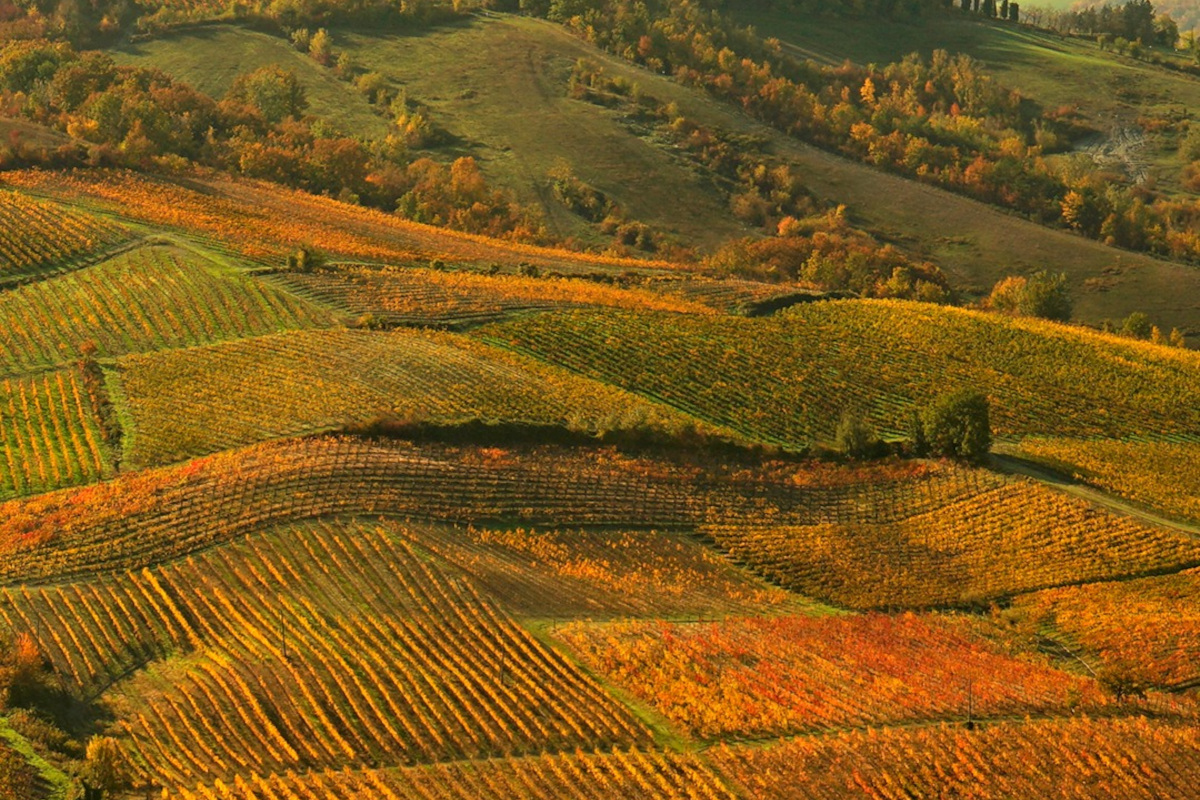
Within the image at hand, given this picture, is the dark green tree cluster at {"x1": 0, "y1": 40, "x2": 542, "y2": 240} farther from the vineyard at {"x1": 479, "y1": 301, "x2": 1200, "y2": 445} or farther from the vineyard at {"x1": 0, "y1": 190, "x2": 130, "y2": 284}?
the vineyard at {"x1": 479, "y1": 301, "x2": 1200, "y2": 445}

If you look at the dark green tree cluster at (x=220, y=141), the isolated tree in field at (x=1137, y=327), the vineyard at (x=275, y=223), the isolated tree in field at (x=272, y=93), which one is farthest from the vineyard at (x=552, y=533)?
the isolated tree in field at (x=272, y=93)

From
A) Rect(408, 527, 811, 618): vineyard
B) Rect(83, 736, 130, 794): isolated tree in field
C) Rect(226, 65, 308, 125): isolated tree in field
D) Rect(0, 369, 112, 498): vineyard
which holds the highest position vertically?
Rect(226, 65, 308, 125): isolated tree in field

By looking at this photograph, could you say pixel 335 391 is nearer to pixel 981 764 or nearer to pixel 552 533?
pixel 552 533

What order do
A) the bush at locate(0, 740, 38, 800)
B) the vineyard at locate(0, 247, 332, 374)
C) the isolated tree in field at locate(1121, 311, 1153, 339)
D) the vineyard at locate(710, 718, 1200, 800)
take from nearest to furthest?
the bush at locate(0, 740, 38, 800), the vineyard at locate(710, 718, 1200, 800), the vineyard at locate(0, 247, 332, 374), the isolated tree in field at locate(1121, 311, 1153, 339)

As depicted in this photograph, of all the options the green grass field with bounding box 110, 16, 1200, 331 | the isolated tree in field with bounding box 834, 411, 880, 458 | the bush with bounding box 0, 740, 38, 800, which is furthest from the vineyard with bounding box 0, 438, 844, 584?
the green grass field with bounding box 110, 16, 1200, 331

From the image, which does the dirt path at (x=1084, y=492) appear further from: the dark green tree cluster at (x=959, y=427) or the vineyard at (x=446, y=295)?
the vineyard at (x=446, y=295)

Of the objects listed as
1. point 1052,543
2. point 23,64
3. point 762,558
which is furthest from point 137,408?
point 23,64
